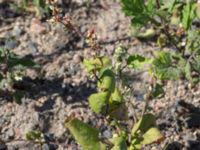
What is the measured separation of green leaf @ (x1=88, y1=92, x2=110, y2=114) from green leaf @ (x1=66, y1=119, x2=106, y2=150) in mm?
121

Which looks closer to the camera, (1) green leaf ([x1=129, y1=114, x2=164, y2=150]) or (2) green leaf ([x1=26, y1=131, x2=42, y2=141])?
(1) green leaf ([x1=129, y1=114, x2=164, y2=150])

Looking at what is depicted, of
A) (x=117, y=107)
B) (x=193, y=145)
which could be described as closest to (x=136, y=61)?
(x=117, y=107)

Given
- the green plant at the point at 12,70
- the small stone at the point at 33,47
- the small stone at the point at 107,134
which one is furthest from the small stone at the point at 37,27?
the small stone at the point at 107,134

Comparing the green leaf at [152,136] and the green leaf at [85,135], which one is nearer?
the green leaf at [85,135]

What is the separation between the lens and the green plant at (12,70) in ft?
10.6

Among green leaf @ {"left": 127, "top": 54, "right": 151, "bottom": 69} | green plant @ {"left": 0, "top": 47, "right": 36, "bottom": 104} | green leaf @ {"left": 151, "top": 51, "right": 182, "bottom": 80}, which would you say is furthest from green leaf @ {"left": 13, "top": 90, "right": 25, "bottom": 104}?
green leaf @ {"left": 151, "top": 51, "right": 182, "bottom": 80}

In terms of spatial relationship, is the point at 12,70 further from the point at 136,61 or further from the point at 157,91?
the point at 157,91

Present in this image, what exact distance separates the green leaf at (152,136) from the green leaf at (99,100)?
326 mm

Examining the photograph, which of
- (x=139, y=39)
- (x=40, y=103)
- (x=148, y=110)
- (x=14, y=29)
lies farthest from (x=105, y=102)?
(x=14, y=29)

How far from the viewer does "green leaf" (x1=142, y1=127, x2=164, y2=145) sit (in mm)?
2951

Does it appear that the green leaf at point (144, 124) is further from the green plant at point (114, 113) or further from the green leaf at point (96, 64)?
the green leaf at point (96, 64)

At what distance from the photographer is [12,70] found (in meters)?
3.32

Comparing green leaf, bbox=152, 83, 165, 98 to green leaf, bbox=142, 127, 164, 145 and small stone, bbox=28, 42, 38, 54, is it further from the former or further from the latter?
small stone, bbox=28, 42, 38, 54

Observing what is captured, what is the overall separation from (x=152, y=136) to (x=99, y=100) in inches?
16.4
